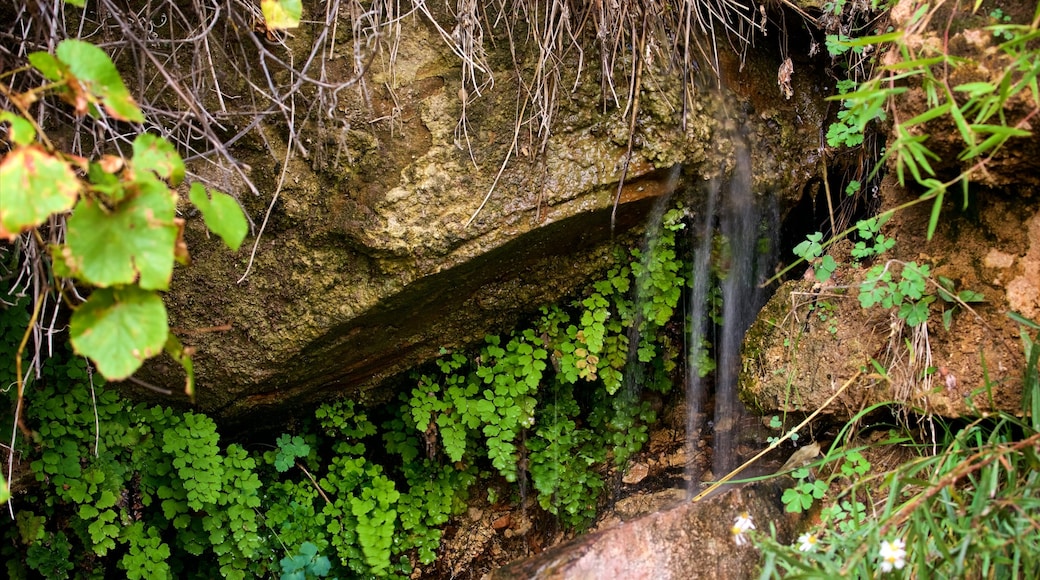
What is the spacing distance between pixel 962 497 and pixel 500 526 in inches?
104

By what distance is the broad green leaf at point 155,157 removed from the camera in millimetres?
1571

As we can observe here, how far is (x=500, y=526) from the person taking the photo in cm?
436

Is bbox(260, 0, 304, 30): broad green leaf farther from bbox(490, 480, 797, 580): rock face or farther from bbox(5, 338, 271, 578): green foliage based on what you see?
bbox(490, 480, 797, 580): rock face

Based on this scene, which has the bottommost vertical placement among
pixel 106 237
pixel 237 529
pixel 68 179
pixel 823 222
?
pixel 237 529

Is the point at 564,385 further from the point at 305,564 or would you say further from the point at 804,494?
the point at 804,494

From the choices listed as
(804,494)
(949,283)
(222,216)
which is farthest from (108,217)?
(949,283)

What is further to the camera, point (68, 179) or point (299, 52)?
point (299, 52)

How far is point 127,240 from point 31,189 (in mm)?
181

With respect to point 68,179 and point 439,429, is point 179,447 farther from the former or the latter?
point 68,179

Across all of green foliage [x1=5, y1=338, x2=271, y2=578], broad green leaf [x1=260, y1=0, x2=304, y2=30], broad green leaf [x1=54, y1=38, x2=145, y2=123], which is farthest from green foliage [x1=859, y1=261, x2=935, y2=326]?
green foliage [x1=5, y1=338, x2=271, y2=578]

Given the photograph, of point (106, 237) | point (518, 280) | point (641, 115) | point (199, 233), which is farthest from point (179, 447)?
point (641, 115)

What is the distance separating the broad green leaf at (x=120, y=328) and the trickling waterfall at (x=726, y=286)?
8.72ft

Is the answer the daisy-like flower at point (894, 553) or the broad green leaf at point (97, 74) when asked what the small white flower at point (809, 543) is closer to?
the daisy-like flower at point (894, 553)

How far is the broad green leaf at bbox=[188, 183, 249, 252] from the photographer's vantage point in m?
1.56
